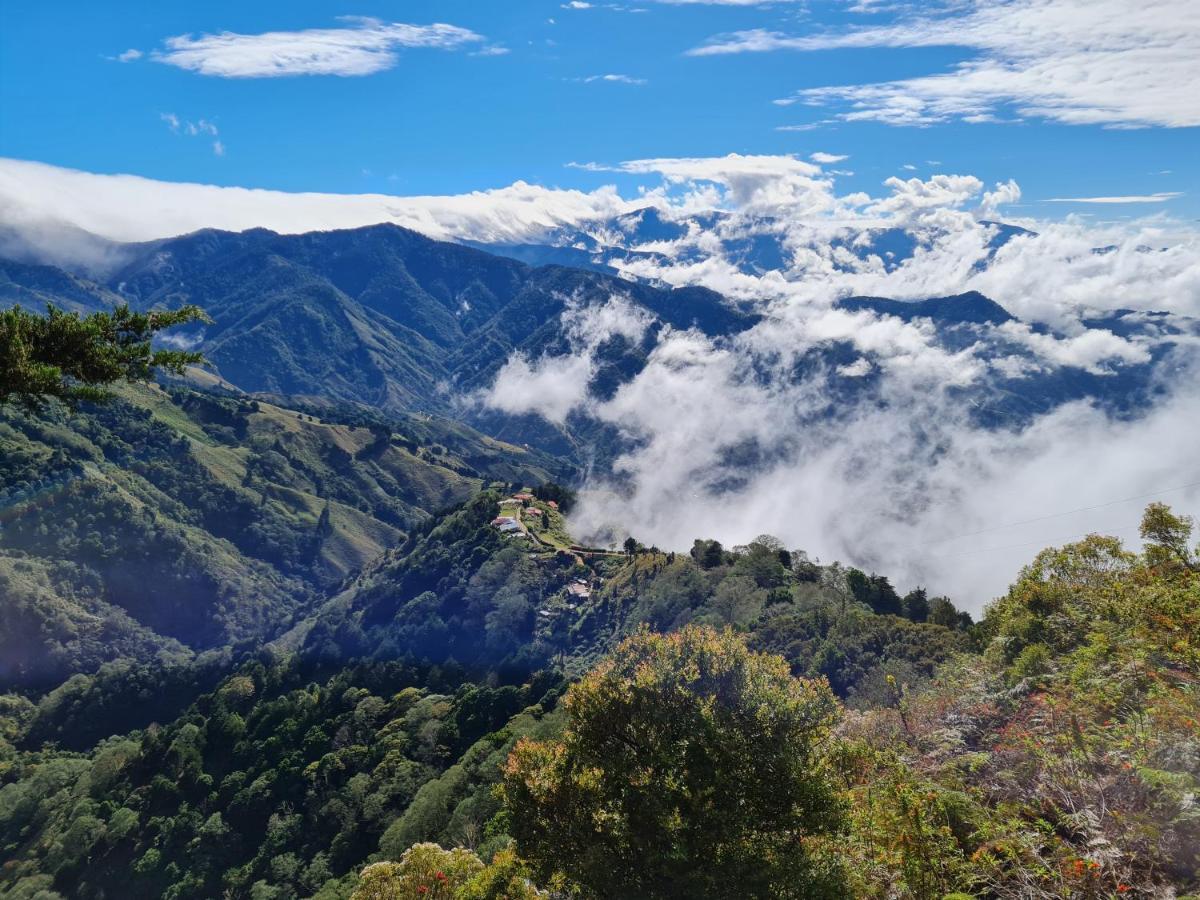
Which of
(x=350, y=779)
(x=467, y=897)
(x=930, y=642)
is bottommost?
(x=350, y=779)

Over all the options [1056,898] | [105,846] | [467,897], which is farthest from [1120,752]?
[105,846]

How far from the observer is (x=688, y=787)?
914 inches

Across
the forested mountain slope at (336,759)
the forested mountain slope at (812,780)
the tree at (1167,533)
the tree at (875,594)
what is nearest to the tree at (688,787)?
the forested mountain slope at (812,780)

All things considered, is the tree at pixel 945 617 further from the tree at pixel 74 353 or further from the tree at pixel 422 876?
the tree at pixel 74 353

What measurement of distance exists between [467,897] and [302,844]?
91291mm

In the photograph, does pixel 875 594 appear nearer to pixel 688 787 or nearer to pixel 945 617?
pixel 945 617

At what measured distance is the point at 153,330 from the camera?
898 inches

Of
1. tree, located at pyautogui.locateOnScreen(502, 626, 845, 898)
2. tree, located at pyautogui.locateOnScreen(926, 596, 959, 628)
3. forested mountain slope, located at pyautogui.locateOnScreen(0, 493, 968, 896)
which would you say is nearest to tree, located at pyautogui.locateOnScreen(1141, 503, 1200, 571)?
tree, located at pyautogui.locateOnScreen(502, 626, 845, 898)

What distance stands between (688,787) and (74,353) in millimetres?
23940

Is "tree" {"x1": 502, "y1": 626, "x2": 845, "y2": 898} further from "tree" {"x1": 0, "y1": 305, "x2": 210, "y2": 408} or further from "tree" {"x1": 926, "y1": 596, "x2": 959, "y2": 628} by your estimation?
"tree" {"x1": 926, "y1": 596, "x2": 959, "y2": 628}

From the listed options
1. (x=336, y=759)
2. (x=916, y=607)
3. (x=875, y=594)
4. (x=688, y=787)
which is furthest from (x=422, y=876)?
(x=875, y=594)

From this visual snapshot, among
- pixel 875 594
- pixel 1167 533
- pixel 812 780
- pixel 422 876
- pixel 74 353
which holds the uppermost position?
pixel 74 353

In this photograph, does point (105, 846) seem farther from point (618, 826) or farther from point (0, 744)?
point (618, 826)

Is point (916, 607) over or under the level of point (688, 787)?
under
